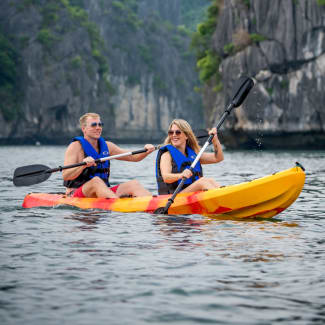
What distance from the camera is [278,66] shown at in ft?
125

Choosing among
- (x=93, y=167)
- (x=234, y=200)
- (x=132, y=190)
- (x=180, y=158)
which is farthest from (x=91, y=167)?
(x=234, y=200)

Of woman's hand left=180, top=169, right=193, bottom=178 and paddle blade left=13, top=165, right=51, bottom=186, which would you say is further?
paddle blade left=13, top=165, right=51, bottom=186

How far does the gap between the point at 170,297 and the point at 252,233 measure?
2.99 metres

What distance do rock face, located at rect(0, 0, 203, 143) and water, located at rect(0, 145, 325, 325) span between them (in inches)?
2451

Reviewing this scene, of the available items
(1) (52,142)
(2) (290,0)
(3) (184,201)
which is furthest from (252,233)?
(1) (52,142)

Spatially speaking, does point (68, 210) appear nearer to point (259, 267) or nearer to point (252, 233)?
point (252, 233)

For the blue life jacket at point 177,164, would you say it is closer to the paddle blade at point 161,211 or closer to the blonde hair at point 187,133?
the blonde hair at point 187,133

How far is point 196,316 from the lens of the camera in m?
4.30

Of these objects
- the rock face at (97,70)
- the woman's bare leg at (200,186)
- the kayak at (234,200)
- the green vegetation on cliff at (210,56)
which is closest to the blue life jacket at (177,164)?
the woman's bare leg at (200,186)

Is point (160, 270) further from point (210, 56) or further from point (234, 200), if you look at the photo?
point (210, 56)

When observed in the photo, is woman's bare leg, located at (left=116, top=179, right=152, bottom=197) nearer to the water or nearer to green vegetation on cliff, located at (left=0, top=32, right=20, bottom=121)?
the water

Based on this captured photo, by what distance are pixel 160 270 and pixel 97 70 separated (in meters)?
76.5

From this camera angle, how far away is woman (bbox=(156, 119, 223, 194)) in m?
8.88

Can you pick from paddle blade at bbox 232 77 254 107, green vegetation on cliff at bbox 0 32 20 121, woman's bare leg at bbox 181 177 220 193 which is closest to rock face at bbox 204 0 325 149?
paddle blade at bbox 232 77 254 107
